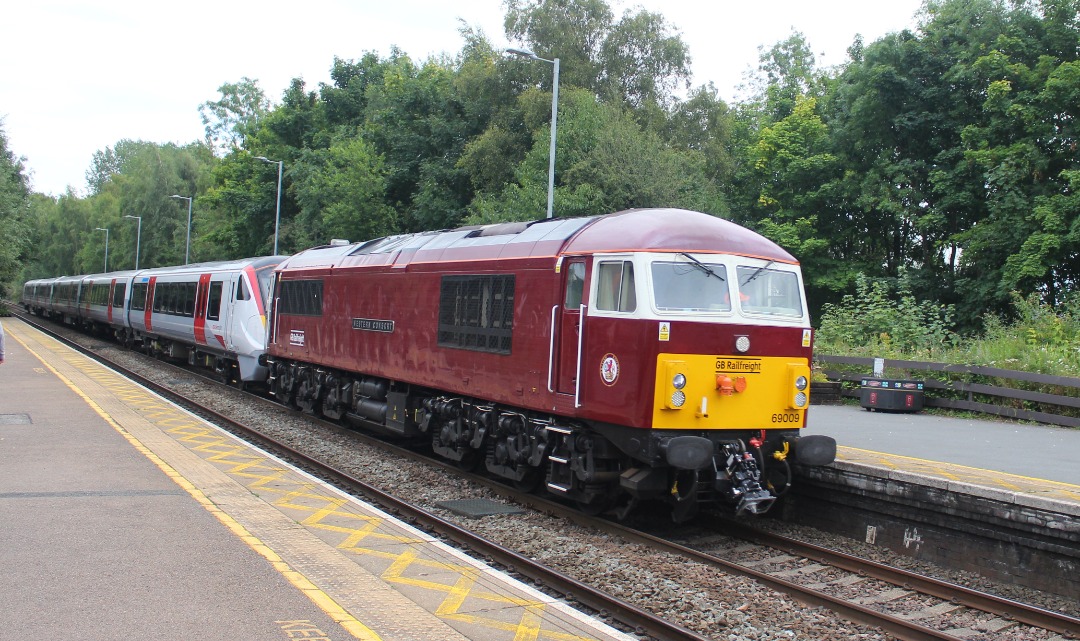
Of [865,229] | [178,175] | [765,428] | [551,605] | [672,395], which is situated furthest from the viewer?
[178,175]

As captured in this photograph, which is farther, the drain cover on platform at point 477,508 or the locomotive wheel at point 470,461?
the locomotive wheel at point 470,461

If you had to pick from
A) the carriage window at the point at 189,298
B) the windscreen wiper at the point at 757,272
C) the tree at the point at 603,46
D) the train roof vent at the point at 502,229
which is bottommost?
the carriage window at the point at 189,298

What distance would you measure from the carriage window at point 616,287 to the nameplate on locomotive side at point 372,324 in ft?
17.7

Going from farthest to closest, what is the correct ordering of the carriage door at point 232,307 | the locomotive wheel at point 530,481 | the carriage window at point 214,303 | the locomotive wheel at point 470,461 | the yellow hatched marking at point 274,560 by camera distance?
the carriage window at point 214,303, the carriage door at point 232,307, the locomotive wheel at point 470,461, the locomotive wheel at point 530,481, the yellow hatched marking at point 274,560

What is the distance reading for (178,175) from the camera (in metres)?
86.1

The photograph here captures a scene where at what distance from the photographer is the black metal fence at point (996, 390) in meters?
15.7

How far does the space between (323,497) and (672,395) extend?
3904 millimetres

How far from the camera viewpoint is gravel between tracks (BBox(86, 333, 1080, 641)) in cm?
679

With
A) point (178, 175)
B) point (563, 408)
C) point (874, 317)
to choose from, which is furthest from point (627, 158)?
point (178, 175)

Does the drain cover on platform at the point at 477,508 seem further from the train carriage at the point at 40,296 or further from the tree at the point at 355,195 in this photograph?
the train carriage at the point at 40,296

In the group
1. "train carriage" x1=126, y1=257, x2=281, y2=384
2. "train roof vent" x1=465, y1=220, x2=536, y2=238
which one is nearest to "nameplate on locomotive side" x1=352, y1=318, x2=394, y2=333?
"train roof vent" x1=465, y1=220, x2=536, y2=238

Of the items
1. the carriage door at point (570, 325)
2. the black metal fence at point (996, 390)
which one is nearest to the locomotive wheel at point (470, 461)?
the carriage door at point (570, 325)

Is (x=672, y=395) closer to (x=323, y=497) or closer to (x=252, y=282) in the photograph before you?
(x=323, y=497)

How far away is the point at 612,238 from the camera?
9.41 metres
